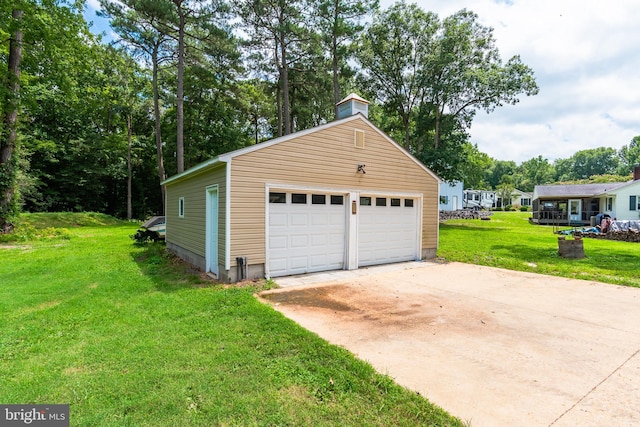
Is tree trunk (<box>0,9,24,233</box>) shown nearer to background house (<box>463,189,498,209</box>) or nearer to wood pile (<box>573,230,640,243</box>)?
wood pile (<box>573,230,640,243</box>)

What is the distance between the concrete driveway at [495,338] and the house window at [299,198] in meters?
1.80

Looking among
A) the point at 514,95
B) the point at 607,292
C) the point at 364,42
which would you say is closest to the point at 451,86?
the point at 514,95

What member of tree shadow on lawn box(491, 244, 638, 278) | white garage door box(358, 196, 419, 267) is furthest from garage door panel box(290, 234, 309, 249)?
tree shadow on lawn box(491, 244, 638, 278)

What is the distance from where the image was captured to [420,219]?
387 inches

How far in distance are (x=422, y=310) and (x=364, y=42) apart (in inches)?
850

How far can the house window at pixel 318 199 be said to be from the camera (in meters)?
7.66

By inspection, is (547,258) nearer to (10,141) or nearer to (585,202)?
(585,202)

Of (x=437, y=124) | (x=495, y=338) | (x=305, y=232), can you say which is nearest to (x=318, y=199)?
(x=305, y=232)

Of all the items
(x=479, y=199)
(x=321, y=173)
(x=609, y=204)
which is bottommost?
(x=609, y=204)

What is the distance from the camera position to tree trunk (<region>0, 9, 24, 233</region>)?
1325 cm

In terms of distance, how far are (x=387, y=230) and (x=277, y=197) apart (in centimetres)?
367

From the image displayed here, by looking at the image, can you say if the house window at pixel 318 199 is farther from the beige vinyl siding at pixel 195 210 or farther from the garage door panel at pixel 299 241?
the beige vinyl siding at pixel 195 210

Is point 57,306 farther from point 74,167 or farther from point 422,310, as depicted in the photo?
point 74,167

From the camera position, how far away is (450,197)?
34844 mm
